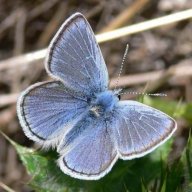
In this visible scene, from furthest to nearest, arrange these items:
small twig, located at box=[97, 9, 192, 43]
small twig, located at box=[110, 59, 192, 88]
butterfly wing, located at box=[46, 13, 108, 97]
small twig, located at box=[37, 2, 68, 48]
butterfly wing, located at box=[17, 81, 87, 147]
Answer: small twig, located at box=[37, 2, 68, 48] → small twig, located at box=[110, 59, 192, 88] → small twig, located at box=[97, 9, 192, 43] → butterfly wing, located at box=[46, 13, 108, 97] → butterfly wing, located at box=[17, 81, 87, 147]

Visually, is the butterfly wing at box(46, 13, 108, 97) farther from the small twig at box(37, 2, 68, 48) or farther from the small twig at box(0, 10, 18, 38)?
the small twig at box(0, 10, 18, 38)

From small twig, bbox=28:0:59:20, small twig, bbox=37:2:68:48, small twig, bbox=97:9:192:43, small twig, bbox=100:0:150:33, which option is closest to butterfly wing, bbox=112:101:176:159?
small twig, bbox=97:9:192:43

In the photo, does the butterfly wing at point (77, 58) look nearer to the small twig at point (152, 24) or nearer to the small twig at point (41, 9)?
the small twig at point (152, 24)

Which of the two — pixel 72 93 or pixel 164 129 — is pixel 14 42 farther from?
pixel 164 129

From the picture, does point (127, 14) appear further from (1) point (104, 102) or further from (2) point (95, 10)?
(1) point (104, 102)

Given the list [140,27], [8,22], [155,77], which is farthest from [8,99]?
[140,27]
